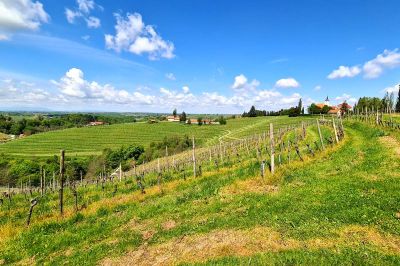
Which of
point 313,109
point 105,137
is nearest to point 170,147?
point 105,137

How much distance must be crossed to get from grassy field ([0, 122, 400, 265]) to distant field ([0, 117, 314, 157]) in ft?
319

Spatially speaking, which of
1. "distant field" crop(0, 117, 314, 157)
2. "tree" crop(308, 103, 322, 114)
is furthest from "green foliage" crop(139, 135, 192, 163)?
"tree" crop(308, 103, 322, 114)

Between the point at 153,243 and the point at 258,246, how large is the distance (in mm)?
4360

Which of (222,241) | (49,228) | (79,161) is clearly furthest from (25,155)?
(222,241)

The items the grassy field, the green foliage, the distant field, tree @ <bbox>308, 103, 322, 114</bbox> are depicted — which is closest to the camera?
the grassy field

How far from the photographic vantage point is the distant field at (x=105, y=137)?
126250 mm

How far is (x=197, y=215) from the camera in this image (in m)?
15.7

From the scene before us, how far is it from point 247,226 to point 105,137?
146 metres

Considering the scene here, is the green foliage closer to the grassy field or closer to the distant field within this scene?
the distant field

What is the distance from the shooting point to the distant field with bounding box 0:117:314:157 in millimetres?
126250

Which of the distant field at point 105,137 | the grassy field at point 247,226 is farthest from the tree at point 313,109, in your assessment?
the grassy field at point 247,226

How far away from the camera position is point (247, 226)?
12.9 metres

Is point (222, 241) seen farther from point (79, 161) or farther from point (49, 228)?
point (79, 161)

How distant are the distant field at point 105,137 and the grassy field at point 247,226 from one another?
97.3 metres
